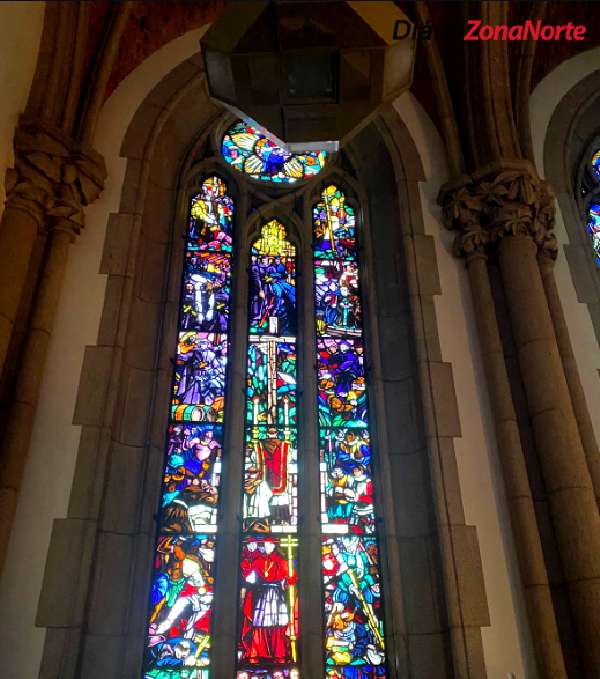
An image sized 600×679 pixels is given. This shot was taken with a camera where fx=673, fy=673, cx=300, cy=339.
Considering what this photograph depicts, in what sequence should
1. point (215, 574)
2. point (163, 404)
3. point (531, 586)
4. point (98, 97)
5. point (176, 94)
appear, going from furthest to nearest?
point (176, 94) → point (98, 97) → point (163, 404) → point (215, 574) → point (531, 586)

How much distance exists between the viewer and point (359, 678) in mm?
4207

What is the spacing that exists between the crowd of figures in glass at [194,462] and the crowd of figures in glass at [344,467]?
781mm

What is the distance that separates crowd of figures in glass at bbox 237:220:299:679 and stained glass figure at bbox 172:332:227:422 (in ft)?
0.75

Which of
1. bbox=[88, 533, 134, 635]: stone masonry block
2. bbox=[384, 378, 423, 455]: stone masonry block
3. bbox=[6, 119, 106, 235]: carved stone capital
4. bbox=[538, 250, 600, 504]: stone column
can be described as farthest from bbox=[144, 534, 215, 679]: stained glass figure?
bbox=[538, 250, 600, 504]: stone column

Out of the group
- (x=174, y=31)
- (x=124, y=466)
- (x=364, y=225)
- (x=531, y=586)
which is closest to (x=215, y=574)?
(x=124, y=466)

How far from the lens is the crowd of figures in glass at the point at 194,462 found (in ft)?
13.8

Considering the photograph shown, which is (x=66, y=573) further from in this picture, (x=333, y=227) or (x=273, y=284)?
(x=333, y=227)

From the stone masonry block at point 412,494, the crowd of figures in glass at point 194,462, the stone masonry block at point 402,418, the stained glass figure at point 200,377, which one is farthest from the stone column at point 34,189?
the stone masonry block at point 412,494

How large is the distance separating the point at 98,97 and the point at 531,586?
15.6 ft

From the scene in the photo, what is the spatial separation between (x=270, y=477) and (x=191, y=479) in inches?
21.9

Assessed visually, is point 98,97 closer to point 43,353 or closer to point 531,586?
point 43,353

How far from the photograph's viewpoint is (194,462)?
4820 mm

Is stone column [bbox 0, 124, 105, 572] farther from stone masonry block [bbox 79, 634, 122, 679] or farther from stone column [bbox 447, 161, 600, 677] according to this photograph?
stone column [bbox 447, 161, 600, 677]

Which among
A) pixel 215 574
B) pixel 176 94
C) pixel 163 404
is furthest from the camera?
pixel 176 94
